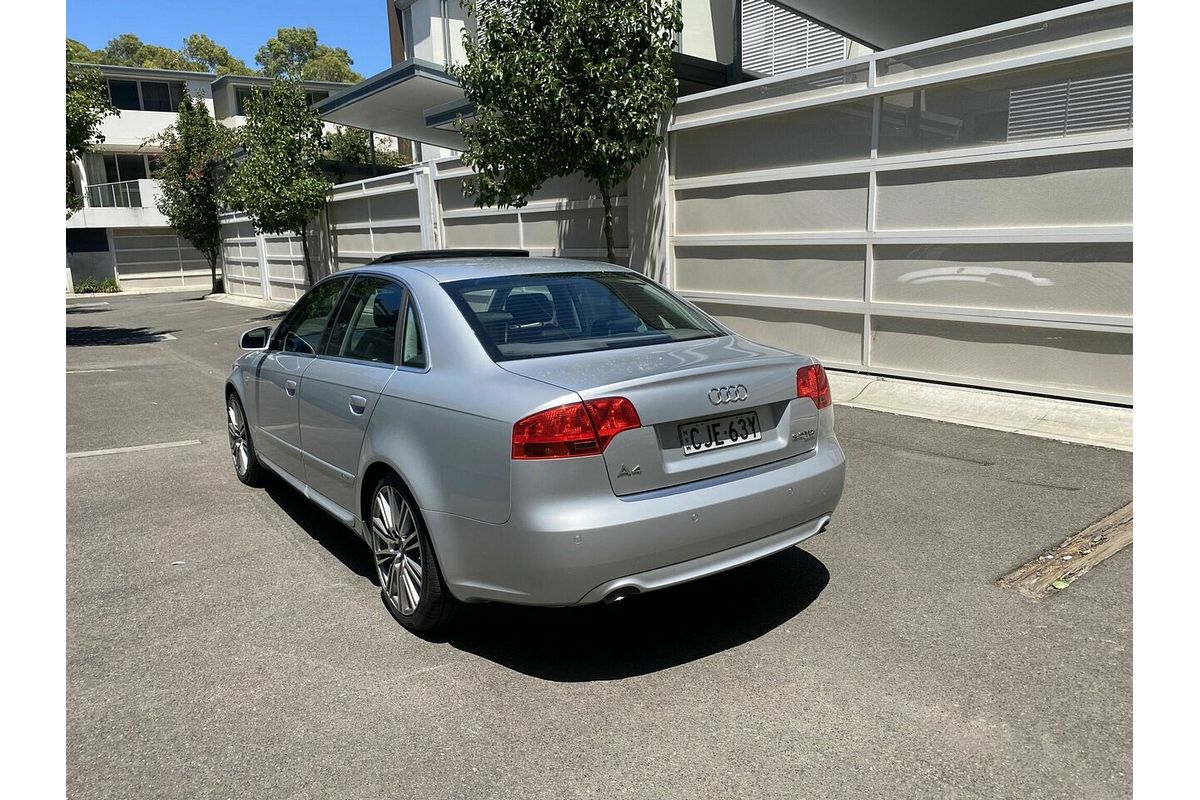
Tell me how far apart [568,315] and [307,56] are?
313 feet

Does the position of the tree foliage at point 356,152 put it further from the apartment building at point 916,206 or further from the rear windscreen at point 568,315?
the rear windscreen at point 568,315

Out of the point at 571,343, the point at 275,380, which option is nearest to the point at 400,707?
the point at 571,343

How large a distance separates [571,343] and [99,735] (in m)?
2.27

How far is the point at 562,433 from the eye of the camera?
9.71 ft

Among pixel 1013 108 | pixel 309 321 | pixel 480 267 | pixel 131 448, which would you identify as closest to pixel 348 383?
pixel 480 267

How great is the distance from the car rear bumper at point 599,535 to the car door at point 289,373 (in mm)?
1793

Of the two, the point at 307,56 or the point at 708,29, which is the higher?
the point at 307,56

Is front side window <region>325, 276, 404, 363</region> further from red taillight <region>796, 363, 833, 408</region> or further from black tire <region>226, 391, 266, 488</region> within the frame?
red taillight <region>796, 363, 833, 408</region>

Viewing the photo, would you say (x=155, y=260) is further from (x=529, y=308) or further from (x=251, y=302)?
(x=529, y=308)

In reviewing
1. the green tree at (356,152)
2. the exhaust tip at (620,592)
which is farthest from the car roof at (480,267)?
the green tree at (356,152)

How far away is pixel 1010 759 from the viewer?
2.67m

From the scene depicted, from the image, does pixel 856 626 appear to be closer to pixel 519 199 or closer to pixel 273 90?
pixel 519 199

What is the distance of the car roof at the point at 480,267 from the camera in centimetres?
402
